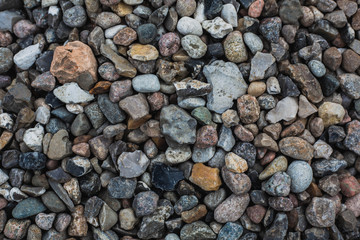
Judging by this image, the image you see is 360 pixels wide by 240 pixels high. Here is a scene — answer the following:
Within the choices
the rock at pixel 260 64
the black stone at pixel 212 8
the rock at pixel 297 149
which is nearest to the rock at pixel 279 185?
the rock at pixel 297 149

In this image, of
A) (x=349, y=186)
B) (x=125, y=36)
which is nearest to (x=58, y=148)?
(x=125, y=36)

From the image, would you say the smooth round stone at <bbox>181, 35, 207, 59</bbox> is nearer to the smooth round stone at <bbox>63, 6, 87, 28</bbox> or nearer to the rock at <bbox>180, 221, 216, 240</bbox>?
the smooth round stone at <bbox>63, 6, 87, 28</bbox>

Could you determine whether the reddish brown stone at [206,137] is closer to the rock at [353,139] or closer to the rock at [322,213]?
the rock at [322,213]

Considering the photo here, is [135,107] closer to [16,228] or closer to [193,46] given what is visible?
[193,46]

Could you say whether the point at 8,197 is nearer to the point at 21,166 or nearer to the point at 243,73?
the point at 21,166

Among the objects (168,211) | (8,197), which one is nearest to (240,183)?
(168,211)

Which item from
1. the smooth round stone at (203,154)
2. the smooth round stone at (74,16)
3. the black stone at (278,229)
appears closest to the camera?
the black stone at (278,229)
